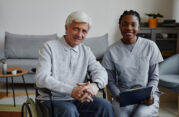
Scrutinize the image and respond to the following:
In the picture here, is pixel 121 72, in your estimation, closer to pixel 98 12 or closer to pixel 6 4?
pixel 98 12

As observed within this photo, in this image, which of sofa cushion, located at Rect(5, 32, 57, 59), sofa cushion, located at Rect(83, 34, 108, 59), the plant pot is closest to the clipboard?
sofa cushion, located at Rect(83, 34, 108, 59)

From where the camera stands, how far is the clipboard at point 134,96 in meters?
1.50

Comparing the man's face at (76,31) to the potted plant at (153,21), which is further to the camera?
the potted plant at (153,21)

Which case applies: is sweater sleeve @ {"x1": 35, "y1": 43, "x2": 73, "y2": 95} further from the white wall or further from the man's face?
the white wall

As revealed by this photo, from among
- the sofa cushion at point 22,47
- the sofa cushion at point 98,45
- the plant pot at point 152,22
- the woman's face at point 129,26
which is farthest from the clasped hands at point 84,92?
the plant pot at point 152,22

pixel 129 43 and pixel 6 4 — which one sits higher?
pixel 6 4

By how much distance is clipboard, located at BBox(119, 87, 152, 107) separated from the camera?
1.50m

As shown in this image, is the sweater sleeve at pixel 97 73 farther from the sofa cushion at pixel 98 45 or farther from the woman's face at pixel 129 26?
the sofa cushion at pixel 98 45

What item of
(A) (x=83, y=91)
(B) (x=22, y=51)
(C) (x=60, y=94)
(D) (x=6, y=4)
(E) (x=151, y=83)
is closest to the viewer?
(A) (x=83, y=91)

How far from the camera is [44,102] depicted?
1.58m

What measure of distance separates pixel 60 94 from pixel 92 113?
26 cm

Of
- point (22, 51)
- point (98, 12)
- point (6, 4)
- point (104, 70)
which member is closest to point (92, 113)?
point (104, 70)

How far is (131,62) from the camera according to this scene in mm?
1747

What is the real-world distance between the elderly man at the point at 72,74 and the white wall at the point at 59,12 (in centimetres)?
287
